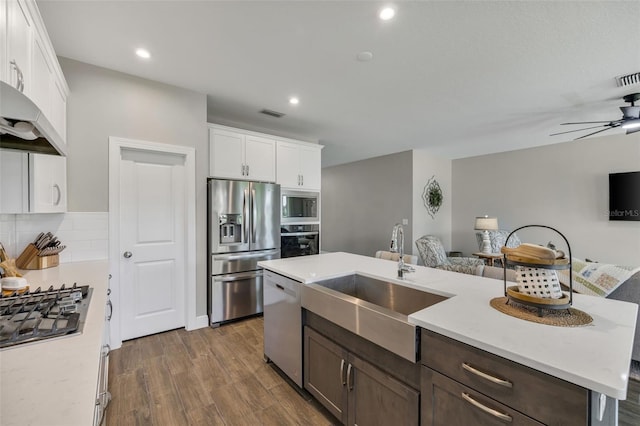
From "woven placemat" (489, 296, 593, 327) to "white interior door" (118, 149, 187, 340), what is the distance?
9.86 feet

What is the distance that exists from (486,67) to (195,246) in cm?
Result: 351

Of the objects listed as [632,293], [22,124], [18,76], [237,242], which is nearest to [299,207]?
[237,242]

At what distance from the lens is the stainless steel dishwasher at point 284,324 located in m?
1.91

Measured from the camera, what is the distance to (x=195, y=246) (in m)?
3.00

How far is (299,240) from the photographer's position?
156 inches

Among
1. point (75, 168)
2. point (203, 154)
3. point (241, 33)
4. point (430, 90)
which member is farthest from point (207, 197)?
point (430, 90)

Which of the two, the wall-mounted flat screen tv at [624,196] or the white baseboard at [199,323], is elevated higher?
the wall-mounted flat screen tv at [624,196]

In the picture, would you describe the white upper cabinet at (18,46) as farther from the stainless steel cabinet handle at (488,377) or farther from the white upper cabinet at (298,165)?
the white upper cabinet at (298,165)

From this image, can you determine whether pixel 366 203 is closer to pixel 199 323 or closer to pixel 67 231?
pixel 199 323

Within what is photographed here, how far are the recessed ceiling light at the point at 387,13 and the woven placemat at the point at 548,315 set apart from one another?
1.92 m

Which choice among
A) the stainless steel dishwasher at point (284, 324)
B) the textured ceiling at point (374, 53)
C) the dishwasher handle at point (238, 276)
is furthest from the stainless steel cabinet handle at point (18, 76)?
the dishwasher handle at point (238, 276)

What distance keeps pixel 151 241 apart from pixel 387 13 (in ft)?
9.87

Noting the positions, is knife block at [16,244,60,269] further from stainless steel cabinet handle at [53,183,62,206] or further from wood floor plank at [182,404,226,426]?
wood floor plank at [182,404,226,426]

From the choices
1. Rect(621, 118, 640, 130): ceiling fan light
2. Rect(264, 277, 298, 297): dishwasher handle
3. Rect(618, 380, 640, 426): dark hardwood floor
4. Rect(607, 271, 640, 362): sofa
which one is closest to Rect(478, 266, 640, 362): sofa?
Rect(607, 271, 640, 362): sofa
